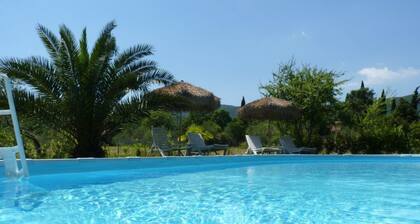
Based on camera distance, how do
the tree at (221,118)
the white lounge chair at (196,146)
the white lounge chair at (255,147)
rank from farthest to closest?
the tree at (221,118) → the white lounge chair at (255,147) → the white lounge chair at (196,146)

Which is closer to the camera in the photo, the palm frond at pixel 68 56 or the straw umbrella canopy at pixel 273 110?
the palm frond at pixel 68 56

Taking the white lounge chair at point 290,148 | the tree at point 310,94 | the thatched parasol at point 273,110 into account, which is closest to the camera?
the white lounge chair at point 290,148

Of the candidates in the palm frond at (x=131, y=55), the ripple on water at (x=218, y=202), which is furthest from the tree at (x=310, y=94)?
the ripple on water at (x=218, y=202)

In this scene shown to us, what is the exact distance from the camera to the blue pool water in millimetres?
4191

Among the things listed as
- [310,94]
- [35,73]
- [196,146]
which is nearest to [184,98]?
[196,146]

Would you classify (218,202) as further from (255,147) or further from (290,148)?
(290,148)

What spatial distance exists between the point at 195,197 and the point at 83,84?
6476 mm

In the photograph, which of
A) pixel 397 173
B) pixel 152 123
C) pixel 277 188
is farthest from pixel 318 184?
pixel 152 123

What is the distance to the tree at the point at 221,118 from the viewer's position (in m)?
31.1

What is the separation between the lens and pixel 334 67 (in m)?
16.0

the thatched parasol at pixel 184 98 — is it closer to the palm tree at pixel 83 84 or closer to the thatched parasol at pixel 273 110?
the palm tree at pixel 83 84

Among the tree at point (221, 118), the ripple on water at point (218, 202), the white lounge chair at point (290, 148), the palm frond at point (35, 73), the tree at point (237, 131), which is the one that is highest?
the tree at point (221, 118)

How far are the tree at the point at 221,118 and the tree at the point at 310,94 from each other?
1453 centimetres

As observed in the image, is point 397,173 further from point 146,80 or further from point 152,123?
point 152,123
